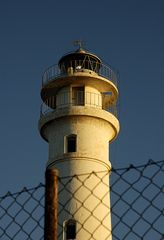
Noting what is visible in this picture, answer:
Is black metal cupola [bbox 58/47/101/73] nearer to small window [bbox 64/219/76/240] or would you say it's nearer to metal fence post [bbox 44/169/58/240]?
small window [bbox 64/219/76/240]

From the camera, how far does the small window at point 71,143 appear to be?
1847 centimetres

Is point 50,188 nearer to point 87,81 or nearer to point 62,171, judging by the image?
point 62,171

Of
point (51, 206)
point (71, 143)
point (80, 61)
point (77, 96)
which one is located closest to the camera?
point (51, 206)

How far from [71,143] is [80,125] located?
0.65 meters

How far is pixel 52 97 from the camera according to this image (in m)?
20.9

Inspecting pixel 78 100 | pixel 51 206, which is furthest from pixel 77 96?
pixel 51 206

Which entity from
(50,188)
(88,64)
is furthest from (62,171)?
(50,188)

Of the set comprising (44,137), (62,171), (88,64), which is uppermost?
(88,64)

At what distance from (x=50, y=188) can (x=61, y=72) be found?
1786 cm

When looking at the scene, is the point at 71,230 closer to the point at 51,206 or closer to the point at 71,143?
the point at 71,143

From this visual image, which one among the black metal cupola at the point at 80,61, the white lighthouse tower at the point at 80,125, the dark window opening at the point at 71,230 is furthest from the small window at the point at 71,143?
the black metal cupola at the point at 80,61

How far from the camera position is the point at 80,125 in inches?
737

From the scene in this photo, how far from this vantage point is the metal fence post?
119 inches

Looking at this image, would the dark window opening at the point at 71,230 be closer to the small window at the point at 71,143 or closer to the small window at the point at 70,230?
the small window at the point at 70,230
